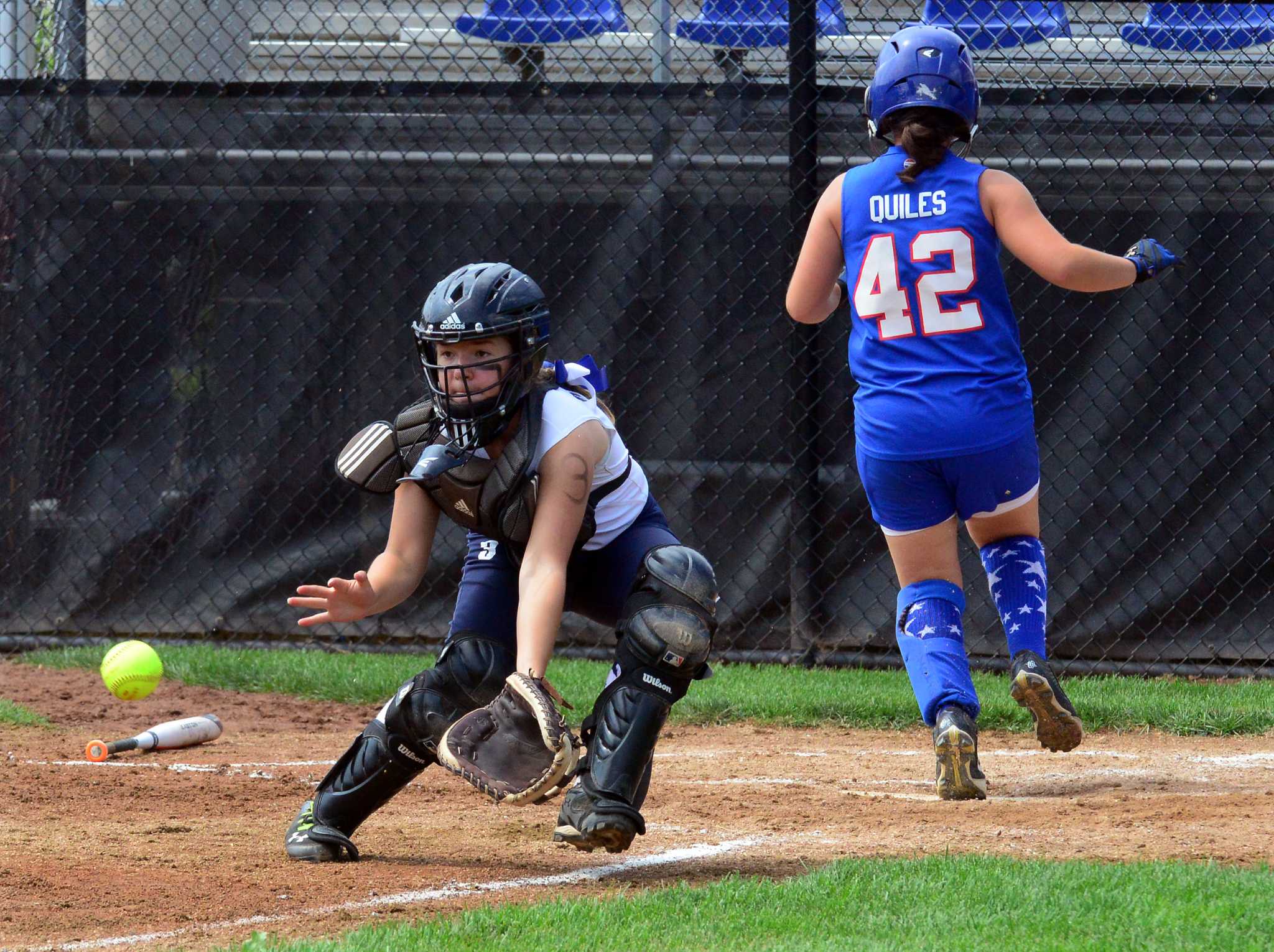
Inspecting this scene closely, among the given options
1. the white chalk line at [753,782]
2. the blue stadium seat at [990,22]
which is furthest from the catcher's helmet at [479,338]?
the blue stadium seat at [990,22]

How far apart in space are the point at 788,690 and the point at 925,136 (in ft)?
8.48

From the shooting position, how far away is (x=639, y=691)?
325 cm

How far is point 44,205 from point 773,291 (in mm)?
3337

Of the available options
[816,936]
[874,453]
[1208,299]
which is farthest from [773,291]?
[816,936]

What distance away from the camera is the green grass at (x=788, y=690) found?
5516 mm

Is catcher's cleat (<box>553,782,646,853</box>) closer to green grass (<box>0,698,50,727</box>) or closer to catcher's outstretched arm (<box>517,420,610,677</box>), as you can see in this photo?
catcher's outstretched arm (<box>517,420,610,677</box>)

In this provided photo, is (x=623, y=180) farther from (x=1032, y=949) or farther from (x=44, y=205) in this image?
(x=1032, y=949)

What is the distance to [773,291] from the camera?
21.2ft

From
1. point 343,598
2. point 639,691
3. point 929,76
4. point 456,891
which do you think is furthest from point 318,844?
point 929,76

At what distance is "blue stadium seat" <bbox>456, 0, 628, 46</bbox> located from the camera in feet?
23.7

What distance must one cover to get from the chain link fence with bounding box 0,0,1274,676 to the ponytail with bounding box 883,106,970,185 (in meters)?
2.37

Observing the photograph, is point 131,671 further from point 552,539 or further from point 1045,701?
point 1045,701

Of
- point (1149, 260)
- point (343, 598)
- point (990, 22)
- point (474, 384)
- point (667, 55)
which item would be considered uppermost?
point (990, 22)

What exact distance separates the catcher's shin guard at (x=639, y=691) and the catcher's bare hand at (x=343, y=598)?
1.89ft
